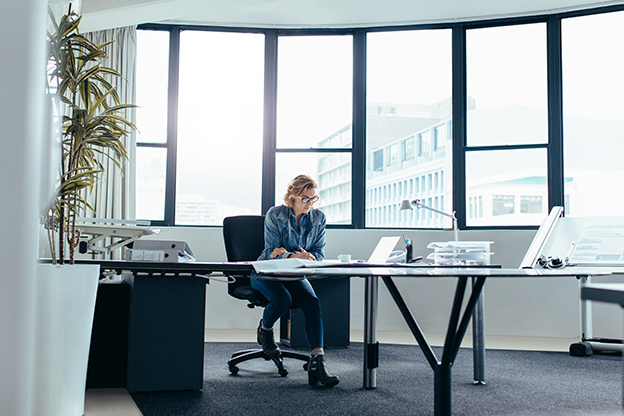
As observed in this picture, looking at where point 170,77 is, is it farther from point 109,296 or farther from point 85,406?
point 85,406

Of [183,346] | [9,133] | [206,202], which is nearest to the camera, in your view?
[9,133]

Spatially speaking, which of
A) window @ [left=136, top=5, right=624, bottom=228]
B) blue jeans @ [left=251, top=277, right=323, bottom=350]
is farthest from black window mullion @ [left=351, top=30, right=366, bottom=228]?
blue jeans @ [left=251, top=277, right=323, bottom=350]

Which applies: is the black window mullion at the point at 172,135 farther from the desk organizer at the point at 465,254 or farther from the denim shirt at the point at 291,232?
the desk organizer at the point at 465,254

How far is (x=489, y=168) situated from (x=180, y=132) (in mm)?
2759

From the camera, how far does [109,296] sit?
2914mm

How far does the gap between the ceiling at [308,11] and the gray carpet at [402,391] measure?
249cm

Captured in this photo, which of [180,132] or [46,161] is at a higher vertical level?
[180,132]

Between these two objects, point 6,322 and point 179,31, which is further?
point 179,31

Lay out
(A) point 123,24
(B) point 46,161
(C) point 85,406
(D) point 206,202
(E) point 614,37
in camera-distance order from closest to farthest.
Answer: (B) point 46,161, (C) point 85,406, (A) point 123,24, (E) point 614,37, (D) point 206,202

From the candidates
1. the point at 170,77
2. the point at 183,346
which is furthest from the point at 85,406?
the point at 170,77

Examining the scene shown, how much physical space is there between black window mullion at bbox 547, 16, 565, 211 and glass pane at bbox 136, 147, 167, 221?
11.0 feet

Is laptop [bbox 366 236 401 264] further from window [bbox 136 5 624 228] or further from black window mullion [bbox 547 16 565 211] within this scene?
black window mullion [bbox 547 16 565 211]

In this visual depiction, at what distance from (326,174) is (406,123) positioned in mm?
863

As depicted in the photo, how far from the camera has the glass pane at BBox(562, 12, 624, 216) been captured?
489 centimetres
